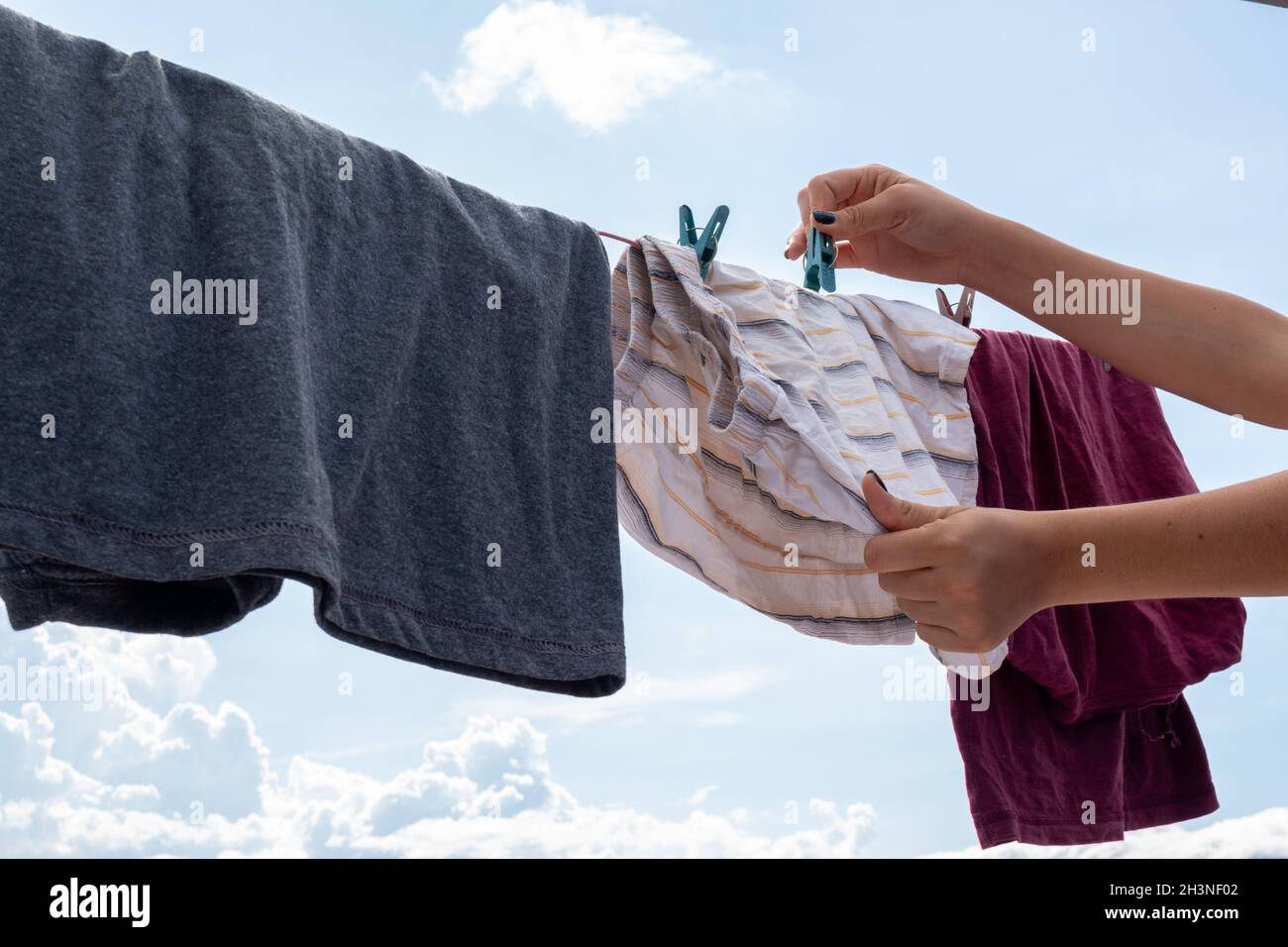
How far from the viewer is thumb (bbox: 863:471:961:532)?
2.59 feet

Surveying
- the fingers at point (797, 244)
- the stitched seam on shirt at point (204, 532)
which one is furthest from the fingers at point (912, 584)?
the stitched seam on shirt at point (204, 532)

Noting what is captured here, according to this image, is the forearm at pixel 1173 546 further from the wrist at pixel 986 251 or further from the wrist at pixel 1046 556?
the wrist at pixel 986 251

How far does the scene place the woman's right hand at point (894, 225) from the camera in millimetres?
972

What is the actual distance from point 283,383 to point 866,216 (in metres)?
0.58

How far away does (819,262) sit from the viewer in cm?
94

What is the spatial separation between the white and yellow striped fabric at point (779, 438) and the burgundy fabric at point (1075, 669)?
10cm

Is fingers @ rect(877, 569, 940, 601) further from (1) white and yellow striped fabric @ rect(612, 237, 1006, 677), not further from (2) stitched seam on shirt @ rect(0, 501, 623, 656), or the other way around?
(2) stitched seam on shirt @ rect(0, 501, 623, 656)

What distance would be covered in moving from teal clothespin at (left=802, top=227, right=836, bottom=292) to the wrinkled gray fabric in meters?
0.21

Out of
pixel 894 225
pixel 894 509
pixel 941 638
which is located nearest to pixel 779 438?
pixel 894 509

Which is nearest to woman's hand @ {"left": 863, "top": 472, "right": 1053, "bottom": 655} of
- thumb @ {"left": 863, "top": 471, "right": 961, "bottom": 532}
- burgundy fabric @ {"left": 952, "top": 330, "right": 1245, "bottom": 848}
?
thumb @ {"left": 863, "top": 471, "right": 961, "bottom": 532}

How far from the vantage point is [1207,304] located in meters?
1.00

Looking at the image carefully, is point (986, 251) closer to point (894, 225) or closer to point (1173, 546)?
point (894, 225)
